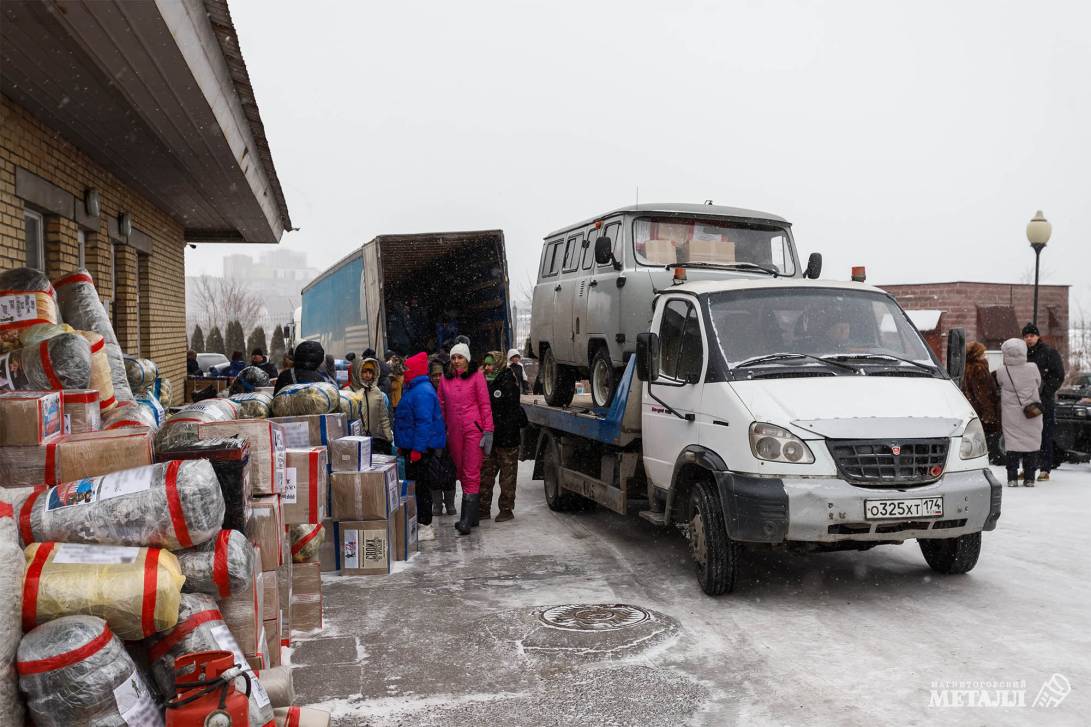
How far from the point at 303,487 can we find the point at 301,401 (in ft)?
4.63

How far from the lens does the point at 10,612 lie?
3400 millimetres

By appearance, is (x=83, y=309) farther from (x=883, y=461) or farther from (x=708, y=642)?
(x=883, y=461)

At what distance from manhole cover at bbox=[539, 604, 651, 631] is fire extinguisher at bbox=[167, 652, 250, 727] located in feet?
8.38

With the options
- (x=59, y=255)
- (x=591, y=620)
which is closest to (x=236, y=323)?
(x=59, y=255)

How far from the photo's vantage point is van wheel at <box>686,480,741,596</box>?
6375 mm

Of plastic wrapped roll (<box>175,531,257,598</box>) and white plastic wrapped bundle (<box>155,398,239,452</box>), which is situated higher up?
white plastic wrapped bundle (<box>155,398,239,452</box>)

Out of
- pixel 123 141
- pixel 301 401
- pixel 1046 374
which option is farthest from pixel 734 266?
pixel 123 141

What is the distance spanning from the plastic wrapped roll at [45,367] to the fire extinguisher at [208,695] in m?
2.05

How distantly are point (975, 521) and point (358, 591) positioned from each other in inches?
169

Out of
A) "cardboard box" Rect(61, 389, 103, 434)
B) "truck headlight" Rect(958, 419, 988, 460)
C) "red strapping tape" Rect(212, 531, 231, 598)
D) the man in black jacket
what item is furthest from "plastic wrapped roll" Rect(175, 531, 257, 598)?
the man in black jacket

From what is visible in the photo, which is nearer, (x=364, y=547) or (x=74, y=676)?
(x=74, y=676)

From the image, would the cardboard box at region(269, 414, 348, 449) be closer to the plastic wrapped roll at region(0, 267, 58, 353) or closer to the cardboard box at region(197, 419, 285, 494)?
the cardboard box at region(197, 419, 285, 494)

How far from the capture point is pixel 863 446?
606 cm

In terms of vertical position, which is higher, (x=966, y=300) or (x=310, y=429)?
(x=966, y=300)
